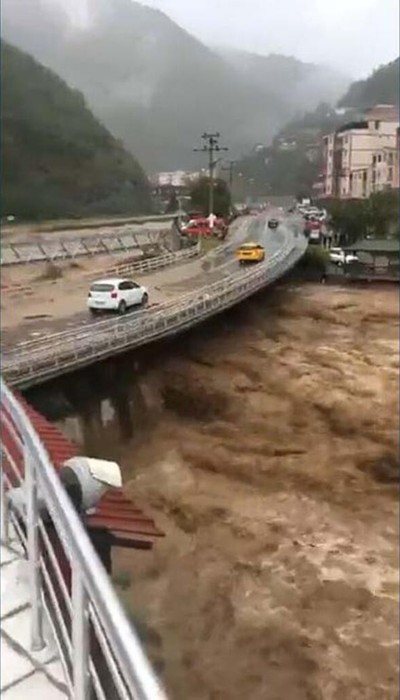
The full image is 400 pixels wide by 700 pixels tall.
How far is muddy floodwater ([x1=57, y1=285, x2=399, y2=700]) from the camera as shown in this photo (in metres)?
1.94

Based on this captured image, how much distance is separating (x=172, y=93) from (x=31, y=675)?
1.24 m

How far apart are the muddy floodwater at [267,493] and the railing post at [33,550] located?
57 centimetres

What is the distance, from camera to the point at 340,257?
1795mm

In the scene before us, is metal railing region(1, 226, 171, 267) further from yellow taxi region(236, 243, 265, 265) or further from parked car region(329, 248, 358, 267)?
parked car region(329, 248, 358, 267)

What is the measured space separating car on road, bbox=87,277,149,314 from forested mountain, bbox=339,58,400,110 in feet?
2.27

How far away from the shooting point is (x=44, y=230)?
1985 millimetres

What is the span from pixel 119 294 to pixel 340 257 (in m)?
0.55

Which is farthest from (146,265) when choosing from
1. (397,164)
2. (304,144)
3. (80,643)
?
(80,643)

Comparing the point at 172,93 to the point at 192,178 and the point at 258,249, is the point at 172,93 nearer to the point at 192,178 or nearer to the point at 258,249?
the point at 192,178

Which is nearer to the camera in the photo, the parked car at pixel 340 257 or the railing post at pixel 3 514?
the railing post at pixel 3 514

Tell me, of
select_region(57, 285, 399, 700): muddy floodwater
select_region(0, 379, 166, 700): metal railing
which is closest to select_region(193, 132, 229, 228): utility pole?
select_region(57, 285, 399, 700): muddy floodwater

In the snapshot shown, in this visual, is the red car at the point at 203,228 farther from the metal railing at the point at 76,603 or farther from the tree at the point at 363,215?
the metal railing at the point at 76,603

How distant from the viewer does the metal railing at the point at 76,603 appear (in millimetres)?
487

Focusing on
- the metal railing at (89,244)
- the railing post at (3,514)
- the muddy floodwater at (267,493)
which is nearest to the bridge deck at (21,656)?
the railing post at (3,514)
